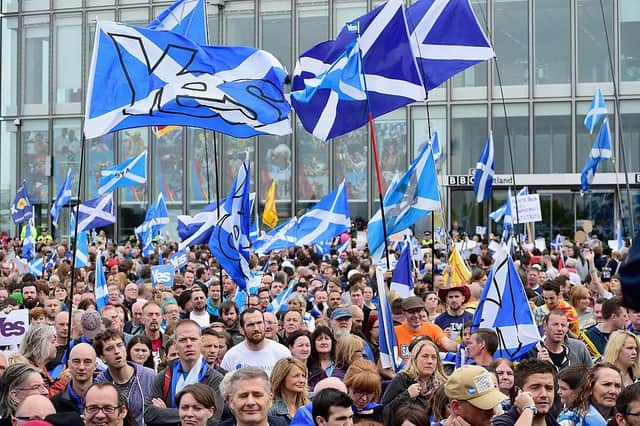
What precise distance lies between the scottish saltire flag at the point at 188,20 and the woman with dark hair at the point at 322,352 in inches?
216

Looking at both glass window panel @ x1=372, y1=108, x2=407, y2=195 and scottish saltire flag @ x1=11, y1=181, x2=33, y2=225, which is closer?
scottish saltire flag @ x1=11, y1=181, x2=33, y2=225

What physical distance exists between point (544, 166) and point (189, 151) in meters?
14.2

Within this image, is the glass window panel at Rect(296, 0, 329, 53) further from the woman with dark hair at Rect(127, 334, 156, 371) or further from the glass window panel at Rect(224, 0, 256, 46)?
the woman with dark hair at Rect(127, 334, 156, 371)

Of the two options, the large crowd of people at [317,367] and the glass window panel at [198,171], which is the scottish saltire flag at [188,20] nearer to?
the large crowd of people at [317,367]

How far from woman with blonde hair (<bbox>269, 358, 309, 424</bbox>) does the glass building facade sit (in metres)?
28.5

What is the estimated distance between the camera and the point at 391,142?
42.2 metres

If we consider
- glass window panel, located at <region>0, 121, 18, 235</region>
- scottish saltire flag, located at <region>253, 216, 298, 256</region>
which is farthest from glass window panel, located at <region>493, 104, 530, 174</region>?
glass window panel, located at <region>0, 121, 18, 235</region>

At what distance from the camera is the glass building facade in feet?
130

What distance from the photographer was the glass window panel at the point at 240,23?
4416 cm

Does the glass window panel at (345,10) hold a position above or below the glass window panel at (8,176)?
above

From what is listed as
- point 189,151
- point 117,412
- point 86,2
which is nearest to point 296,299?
point 117,412

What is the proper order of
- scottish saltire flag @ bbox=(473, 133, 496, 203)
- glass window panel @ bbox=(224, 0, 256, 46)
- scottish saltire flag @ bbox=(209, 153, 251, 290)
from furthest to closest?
glass window panel @ bbox=(224, 0, 256, 46) → scottish saltire flag @ bbox=(473, 133, 496, 203) → scottish saltire flag @ bbox=(209, 153, 251, 290)

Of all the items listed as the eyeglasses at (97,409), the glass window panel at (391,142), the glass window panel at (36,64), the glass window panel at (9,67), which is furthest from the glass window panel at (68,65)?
the eyeglasses at (97,409)

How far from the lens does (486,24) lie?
133ft
